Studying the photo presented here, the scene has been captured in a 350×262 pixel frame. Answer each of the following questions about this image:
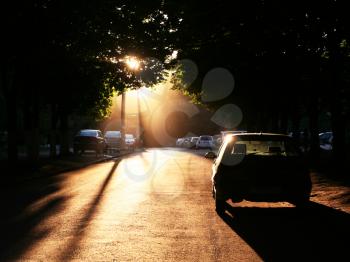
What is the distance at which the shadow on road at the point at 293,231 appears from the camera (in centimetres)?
793

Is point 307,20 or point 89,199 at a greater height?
point 307,20

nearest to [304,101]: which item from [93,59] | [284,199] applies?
[93,59]

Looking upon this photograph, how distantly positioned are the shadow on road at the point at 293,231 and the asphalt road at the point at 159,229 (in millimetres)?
12

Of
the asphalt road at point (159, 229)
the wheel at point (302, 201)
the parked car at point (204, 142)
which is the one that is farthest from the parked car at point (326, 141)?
the wheel at point (302, 201)

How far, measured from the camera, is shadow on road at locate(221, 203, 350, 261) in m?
7.93

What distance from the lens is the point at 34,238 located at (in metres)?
8.84

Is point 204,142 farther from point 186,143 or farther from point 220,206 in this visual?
point 220,206

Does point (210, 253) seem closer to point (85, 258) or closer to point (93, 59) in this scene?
point (85, 258)

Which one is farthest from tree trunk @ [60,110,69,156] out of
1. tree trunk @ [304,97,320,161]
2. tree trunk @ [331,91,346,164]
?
tree trunk @ [331,91,346,164]

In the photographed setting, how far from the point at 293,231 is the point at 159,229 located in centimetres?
202

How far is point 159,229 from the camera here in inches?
383

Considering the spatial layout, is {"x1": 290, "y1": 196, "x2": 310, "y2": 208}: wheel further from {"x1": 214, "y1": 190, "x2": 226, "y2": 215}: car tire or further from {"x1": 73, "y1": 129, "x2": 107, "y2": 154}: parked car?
{"x1": 73, "y1": 129, "x2": 107, "y2": 154}: parked car

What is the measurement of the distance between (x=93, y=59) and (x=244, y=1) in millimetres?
14618

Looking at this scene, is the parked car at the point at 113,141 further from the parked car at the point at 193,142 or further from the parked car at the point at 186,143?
the parked car at the point at 186,143
